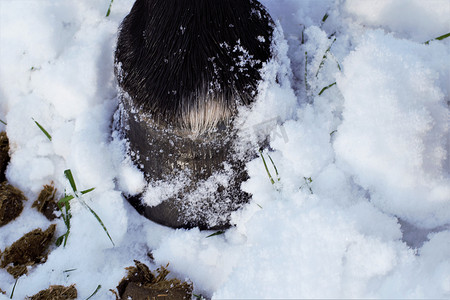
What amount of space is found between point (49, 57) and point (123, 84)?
0.51 meters

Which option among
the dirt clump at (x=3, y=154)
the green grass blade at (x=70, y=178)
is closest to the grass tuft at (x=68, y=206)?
the green grass blade at (x=70, y=178)

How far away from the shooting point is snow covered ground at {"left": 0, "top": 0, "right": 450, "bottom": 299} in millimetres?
1013

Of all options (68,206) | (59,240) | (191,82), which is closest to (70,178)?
(68,206)

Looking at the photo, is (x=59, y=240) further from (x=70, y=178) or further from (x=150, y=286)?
(x=150, y=286)

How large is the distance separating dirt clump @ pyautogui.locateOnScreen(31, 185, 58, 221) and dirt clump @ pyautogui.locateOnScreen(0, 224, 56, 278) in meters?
0.07

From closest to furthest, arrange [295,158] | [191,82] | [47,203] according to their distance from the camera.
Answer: [191,82] < [295,158] < [47,203]

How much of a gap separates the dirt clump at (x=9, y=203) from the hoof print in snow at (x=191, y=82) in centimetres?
45

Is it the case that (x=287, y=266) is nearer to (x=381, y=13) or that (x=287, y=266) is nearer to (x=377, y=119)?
(x=377, y=119)

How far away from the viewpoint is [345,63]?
1.21 m

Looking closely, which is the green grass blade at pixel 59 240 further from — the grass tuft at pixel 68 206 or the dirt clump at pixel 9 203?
the dirt clump at pixel 9 203

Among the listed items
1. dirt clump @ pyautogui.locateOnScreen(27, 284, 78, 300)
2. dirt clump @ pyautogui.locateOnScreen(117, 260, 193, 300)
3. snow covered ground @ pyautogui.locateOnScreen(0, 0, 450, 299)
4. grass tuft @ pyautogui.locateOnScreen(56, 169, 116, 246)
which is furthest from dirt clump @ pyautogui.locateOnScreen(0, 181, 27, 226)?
dirt clump @ pyautogui.locateOnScreen(117, 260, 193, 300)

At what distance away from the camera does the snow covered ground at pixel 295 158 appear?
101 cm

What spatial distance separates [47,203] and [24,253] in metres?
0.16

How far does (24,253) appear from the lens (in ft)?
4.29
